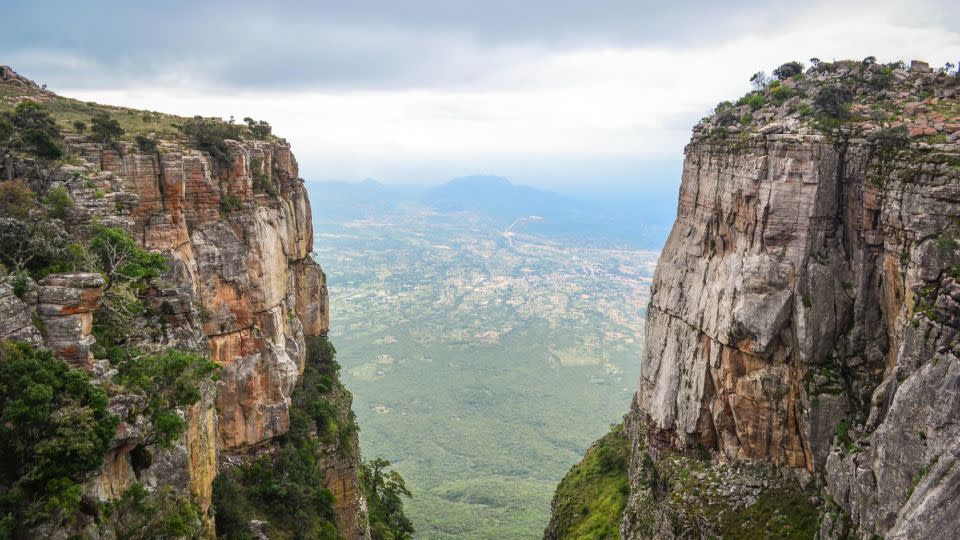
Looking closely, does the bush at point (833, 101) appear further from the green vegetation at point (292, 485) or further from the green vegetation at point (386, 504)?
the green vegetation at point (386, 504)

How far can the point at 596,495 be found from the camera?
44156 mm

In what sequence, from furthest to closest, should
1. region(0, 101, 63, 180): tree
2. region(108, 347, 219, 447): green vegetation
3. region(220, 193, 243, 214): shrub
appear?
region(220, 193, 243, 214): shrub < region(0, 101, 63, 180): tree < region(108, 347, 219, 447): green vegetation

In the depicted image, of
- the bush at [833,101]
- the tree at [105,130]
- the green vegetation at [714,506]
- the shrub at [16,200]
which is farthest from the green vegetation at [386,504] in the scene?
the bush at [833,101]

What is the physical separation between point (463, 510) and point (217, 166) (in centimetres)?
4846

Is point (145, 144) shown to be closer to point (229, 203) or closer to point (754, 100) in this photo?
point (229, 203)

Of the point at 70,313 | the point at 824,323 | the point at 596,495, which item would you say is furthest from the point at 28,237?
the point at 596,495

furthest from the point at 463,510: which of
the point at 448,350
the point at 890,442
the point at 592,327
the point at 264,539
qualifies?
the point at 592,327

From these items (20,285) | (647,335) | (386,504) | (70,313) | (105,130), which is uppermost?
(105,130)

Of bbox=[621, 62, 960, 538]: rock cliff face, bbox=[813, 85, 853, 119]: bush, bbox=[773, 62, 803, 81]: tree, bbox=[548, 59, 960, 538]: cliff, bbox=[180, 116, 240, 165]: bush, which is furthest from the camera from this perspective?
bbox=[773, 62, 803, 81]: tree

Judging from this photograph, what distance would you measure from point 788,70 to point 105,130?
3906 cm

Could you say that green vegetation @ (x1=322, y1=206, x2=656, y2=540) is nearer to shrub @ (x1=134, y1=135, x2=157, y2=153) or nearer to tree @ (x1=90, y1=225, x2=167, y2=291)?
shrub @ (x1=134, y1=135, x2=157, y2=153)

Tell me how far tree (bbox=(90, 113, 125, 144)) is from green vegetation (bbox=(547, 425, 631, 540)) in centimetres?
3457

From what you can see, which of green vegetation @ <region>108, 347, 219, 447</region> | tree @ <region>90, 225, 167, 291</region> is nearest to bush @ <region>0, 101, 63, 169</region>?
tree @ <region>90, 225, 167, 291</region>

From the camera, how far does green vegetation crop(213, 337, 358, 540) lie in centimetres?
2783
